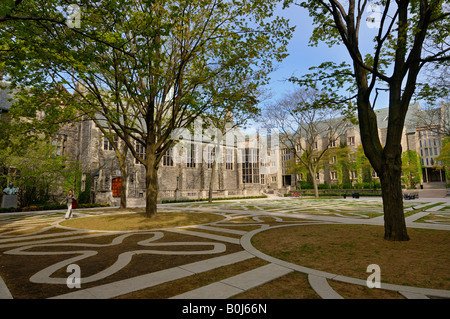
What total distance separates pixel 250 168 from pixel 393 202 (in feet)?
126

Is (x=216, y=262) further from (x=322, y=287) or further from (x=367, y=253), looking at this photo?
(x=367, y=253)

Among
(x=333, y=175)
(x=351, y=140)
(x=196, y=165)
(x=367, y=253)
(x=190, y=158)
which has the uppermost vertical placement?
(x=351, y=140)

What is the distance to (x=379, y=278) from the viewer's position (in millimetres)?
3920

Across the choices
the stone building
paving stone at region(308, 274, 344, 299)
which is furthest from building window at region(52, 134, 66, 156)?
paving stone at region(308, 274, 344, 299)

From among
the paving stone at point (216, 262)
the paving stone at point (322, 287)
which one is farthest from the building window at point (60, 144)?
the paving stone at point (322, 287)

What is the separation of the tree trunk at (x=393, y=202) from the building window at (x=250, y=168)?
38038mm

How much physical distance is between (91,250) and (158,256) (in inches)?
81.4

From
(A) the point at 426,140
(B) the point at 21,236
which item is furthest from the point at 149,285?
(A) the point at 426,140

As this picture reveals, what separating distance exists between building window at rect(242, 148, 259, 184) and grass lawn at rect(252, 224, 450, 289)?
120 feet

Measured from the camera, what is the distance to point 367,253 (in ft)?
17.8

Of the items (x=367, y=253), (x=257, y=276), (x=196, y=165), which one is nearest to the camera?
(x=257, y=276)

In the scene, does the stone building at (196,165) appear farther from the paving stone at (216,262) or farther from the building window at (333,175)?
the paving stone at (216,262)

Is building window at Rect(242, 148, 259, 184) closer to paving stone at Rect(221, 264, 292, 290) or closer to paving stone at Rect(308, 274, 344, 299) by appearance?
paving stone at Rect(221, 264, 292, 290)

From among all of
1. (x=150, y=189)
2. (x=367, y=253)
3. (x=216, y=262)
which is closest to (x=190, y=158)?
(x=150, y=189)
